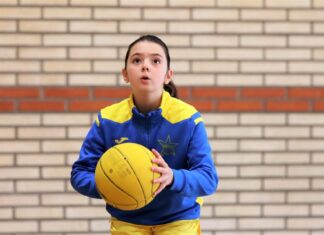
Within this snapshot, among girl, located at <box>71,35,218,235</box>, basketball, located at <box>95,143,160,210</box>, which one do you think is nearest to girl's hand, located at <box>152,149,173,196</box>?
basketball, located at <box>95,143,160,210</box>

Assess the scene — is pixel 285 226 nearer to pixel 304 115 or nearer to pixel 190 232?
pixel 304 115

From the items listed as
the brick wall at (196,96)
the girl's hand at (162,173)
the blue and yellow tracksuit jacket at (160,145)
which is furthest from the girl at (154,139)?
the brick wall at (196,96)

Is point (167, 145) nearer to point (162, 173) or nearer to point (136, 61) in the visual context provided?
point (162, 173)

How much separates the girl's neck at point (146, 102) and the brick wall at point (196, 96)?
1660mm

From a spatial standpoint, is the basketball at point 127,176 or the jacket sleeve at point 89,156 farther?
the jacket sleeve at point 89,156

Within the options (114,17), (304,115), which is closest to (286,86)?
(304,115)

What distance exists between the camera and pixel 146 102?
2.80m

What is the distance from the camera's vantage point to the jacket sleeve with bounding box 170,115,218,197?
8.25 feet

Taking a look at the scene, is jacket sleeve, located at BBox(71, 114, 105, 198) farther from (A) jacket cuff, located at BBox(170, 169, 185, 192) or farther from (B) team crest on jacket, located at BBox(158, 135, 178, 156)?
(A) jacket cuff, located at BBox(170, 169, 185, 192)

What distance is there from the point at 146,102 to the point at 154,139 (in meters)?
0.22

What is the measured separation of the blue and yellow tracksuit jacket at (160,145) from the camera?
2699mm

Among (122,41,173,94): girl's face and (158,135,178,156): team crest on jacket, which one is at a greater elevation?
(122,41,173,94): girl's face

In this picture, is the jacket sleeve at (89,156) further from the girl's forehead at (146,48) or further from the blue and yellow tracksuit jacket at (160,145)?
the girl's forehead at (146,48)

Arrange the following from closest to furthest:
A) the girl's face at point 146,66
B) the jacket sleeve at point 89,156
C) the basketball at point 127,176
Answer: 1. the basketball at point 127,176
2. the girl's face at point 146,66
3. the jacket sleeve at point 89,156
